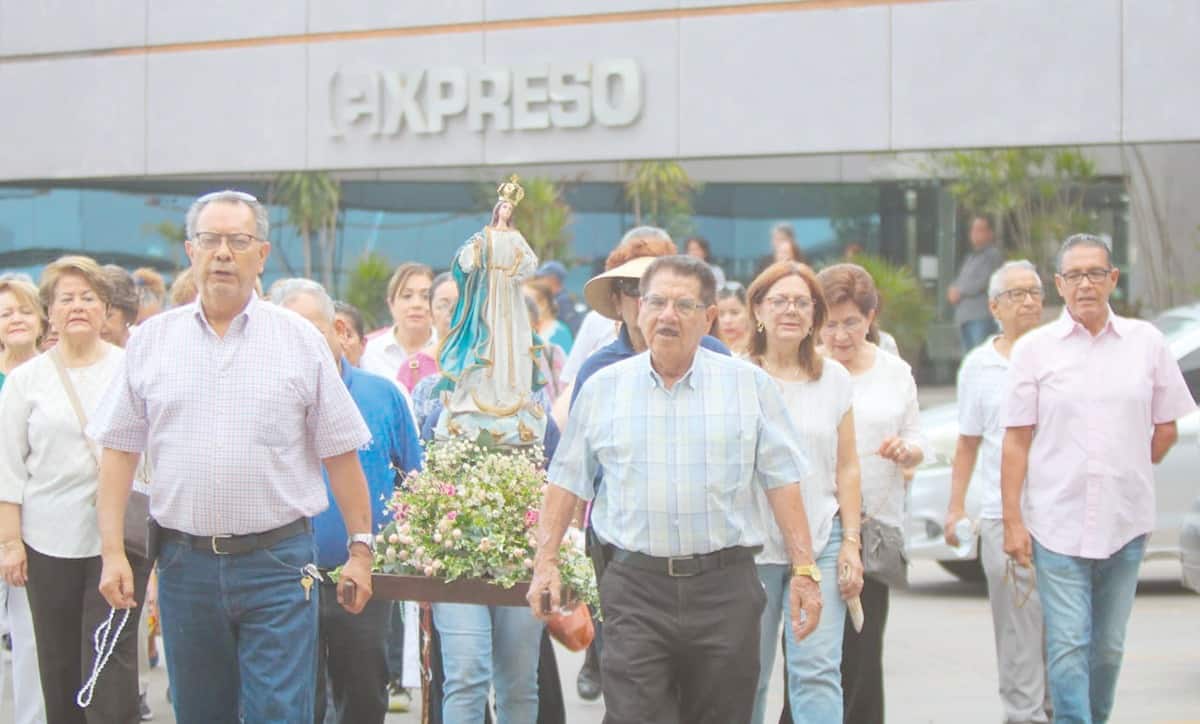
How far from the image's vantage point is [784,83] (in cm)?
1997

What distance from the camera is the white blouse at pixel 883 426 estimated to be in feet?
26.1

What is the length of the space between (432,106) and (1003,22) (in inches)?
255

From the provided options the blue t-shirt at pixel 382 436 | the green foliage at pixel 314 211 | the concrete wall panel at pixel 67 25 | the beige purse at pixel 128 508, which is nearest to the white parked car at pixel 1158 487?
the blue t-shirt at pixel 382 436

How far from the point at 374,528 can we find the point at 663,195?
1376 centimetres

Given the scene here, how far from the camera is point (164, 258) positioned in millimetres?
22953

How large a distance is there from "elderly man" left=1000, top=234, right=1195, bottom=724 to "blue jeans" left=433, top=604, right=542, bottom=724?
6.86 feet

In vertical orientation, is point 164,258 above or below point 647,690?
above

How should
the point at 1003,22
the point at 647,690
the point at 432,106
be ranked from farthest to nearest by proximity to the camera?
the point at 432,106
the point at 1003,22
the point at 647,690

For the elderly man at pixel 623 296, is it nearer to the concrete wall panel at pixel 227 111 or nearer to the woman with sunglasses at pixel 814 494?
the woman with sunglasses at pixel 814 494

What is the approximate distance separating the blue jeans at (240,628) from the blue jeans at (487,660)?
131 centimetres

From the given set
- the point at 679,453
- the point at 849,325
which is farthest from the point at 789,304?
the point at 679,453

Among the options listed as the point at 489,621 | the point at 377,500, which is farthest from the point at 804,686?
the point at 377,500

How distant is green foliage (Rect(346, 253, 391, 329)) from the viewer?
22.1 m

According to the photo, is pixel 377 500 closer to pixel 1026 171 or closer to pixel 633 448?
pixel 633 448
